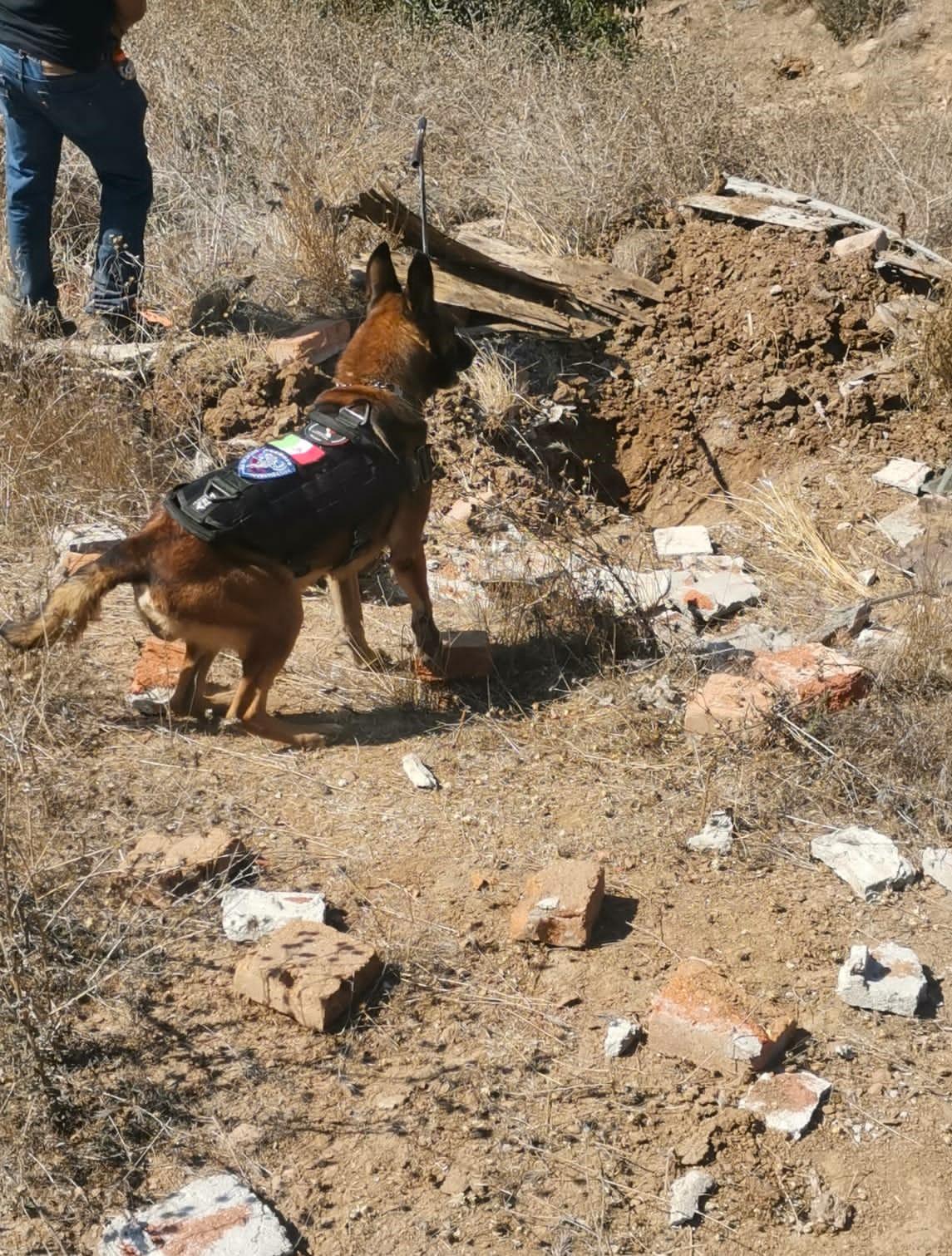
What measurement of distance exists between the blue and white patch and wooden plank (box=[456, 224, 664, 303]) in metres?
3.33

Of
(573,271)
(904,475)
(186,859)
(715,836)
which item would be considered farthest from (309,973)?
(573,271)

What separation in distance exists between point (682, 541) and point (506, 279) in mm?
2147

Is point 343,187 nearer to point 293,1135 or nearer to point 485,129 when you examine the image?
point 485,129

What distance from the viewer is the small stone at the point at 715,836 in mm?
4211

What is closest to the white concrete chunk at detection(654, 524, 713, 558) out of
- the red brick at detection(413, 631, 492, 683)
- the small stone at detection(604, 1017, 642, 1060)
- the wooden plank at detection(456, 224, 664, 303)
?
the red brick at detection(413, 631, 492, 683)

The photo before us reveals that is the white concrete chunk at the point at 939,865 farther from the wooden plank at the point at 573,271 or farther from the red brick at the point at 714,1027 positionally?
the wooden plank at the point at 573,271

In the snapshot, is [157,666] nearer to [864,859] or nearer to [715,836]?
[715,836]

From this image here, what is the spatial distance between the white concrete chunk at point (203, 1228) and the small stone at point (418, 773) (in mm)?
1746

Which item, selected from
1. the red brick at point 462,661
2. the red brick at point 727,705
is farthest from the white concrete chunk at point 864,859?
the red brick at point 462,661

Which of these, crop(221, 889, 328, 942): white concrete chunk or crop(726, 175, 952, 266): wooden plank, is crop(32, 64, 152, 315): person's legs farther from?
crop(221, 889, 328, 942): white concrete chunk

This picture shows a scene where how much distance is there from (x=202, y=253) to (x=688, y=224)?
2946mm

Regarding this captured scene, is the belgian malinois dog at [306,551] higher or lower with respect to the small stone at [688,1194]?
higher

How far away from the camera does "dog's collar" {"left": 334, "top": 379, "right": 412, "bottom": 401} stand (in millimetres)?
5258

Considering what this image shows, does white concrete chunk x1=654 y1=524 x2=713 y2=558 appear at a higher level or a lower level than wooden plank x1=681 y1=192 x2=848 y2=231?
lower
